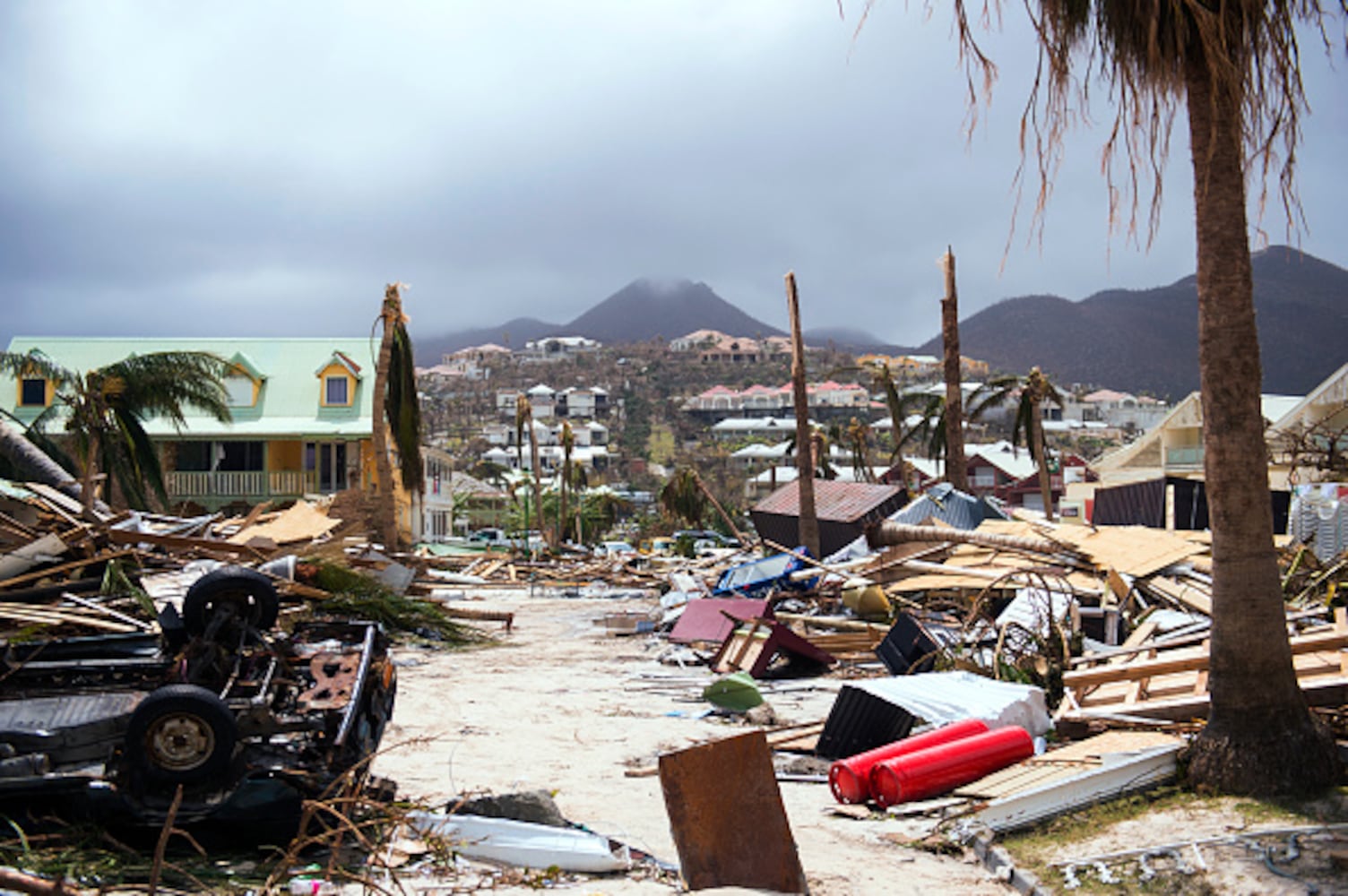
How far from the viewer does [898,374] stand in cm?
18562

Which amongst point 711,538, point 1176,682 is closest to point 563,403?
point 711,538

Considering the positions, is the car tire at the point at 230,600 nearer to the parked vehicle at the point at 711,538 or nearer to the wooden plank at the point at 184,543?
the wooden plank at the point at 184,543

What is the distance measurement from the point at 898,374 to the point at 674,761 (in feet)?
602

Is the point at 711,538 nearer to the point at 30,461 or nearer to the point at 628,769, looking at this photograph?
the point at 30,461

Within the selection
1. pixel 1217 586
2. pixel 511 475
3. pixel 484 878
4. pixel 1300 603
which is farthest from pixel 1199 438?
pixel 511 475

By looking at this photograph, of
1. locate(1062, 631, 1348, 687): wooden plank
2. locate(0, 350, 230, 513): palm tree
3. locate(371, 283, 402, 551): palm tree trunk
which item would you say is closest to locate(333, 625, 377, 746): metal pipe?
locate(1062, 631, 1348, 687): wooden plank

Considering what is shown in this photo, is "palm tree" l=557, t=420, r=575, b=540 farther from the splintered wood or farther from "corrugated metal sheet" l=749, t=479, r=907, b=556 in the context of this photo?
the splintered wood

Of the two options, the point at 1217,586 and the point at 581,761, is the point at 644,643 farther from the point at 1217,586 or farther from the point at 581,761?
the point at 1217,586

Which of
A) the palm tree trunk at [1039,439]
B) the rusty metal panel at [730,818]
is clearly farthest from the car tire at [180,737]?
the palm tree trunk at [1039,439]

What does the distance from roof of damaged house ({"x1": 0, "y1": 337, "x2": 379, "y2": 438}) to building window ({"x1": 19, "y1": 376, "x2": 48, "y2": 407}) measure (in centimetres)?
30

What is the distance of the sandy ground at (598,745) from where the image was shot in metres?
6.75

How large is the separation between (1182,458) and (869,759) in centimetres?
4271

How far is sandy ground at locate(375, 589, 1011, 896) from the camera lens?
6754mm

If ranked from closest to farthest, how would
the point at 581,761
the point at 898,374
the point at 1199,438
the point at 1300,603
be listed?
the point at 581,761
the point at 1300,603
the point at 1199,438
the point at 898,374
